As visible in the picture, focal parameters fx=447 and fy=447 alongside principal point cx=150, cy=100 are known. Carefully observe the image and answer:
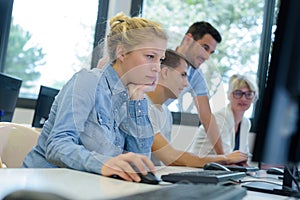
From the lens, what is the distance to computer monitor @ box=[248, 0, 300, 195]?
0.57 m

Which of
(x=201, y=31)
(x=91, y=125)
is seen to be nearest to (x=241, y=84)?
(x=201, y=31)

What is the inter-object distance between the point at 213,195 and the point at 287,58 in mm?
240

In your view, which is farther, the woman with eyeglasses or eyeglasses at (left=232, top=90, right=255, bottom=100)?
eyeglasses at (left=232, top=90, right=255, bottom=100)

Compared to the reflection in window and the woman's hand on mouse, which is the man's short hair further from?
the woman's hand on mouse

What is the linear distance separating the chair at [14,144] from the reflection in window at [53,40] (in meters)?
2.24

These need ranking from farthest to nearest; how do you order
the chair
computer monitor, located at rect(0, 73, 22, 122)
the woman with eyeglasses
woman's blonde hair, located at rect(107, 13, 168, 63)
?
1. the woman with eyeglasses
2. computer monitor, located at rect(0, 73, 22, 122)
3. the chair
4. woman's blonde hair, located at rect(107, 13, 168, 63)

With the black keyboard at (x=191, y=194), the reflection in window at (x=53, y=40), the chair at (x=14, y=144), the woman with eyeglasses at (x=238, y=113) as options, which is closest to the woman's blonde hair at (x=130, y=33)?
the chair at (x=14, y=144)

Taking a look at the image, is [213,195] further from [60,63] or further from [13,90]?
[60,63]

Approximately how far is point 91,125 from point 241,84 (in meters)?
1.91

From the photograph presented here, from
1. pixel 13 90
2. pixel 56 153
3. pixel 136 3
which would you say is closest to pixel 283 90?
pixel 56 153

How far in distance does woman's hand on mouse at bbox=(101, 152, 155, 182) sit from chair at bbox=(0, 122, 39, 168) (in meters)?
0.65

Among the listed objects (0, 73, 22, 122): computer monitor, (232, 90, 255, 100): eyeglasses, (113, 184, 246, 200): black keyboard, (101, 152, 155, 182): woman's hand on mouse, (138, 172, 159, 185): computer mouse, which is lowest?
(138, 172, 159, 185): computer mouse

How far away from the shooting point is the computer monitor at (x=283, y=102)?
0.57 meters

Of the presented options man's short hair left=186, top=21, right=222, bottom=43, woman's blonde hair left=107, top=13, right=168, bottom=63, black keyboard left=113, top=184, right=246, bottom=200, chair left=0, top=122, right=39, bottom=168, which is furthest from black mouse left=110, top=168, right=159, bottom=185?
man's short hair left=186, top=21, right=222, bottom=43
